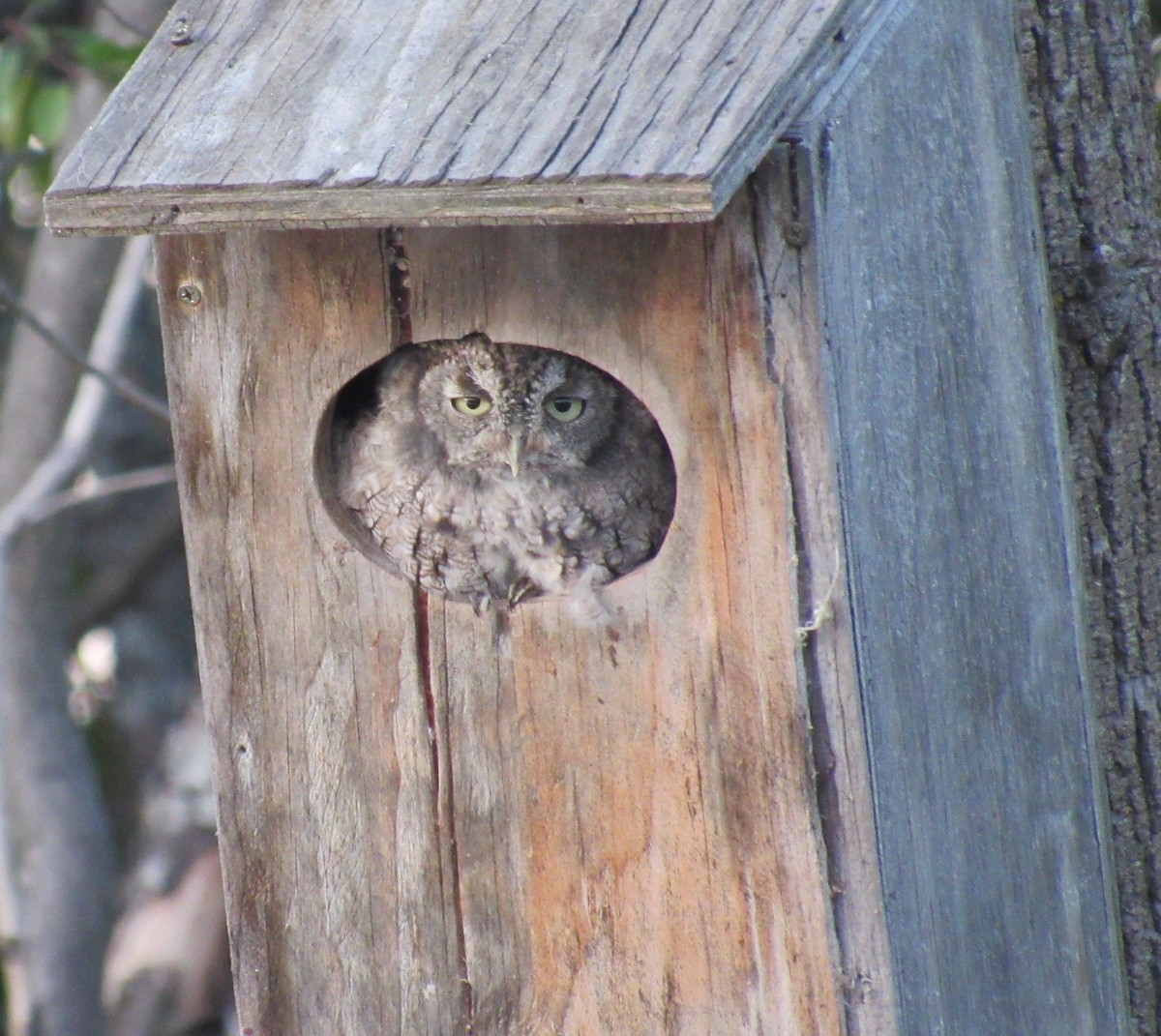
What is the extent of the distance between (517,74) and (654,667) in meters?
0.74

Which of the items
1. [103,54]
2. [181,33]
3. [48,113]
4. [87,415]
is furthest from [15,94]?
[181,33]

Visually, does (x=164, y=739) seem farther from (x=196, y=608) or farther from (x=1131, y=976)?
(x=1131, y=976)

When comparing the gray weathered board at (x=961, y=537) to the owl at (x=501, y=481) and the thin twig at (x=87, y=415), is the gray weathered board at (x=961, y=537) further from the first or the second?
the thin twig at (x=87, y=415)

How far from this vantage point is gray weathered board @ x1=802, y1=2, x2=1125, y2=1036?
1893 millimetres

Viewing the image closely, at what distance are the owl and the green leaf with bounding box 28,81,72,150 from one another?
1.17 m

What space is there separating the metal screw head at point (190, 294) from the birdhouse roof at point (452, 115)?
10.8 inches

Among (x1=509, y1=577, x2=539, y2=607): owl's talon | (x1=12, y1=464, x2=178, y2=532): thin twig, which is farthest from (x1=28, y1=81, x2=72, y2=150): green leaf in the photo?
(x1=509, y1=577, x2=539, y2=607): owl's talon

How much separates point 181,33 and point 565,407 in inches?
30.1

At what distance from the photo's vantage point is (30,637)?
4.05 metres

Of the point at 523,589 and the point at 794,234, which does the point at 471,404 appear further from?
the point at 794,234

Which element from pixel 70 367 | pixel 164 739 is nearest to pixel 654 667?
pixel 70 367

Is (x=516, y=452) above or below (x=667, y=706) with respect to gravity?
above

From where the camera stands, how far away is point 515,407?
7.93 ft

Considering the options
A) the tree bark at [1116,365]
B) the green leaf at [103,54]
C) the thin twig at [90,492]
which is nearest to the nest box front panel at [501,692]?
the tree bark at [1116,365]
